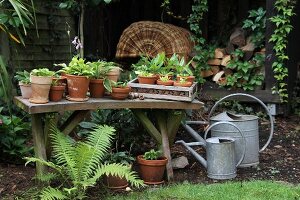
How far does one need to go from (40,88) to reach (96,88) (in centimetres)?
58

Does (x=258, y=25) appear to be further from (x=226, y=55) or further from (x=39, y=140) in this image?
(x=39, y=140)

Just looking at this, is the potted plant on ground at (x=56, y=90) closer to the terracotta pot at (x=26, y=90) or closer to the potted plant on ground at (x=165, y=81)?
the terracotta pot at (x=26, y=90)

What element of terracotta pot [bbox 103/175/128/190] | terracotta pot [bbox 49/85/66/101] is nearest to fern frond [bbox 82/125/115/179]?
terracotta pot [bbox 103/175/128/190]

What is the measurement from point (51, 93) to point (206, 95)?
363 cm

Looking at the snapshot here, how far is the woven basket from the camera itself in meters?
7.12

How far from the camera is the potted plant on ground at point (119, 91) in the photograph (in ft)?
14.0

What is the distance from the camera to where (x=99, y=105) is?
416 centimetres

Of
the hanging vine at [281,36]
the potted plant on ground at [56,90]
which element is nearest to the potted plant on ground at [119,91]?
the potted plant on ground at [56,90]

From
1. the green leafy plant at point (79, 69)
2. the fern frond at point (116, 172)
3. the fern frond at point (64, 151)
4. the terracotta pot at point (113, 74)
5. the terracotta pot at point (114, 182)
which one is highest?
the green leafy plant at point (79, 69)

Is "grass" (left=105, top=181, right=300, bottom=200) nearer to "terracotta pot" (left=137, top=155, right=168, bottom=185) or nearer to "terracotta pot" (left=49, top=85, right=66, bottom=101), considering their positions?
"terracotta pot" (left=137, top=155, right=168, bottom=185)

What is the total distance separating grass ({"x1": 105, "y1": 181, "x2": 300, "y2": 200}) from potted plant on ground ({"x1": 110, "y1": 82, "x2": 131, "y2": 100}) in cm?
87

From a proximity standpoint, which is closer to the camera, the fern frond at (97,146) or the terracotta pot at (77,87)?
the fern frond at (97,146)

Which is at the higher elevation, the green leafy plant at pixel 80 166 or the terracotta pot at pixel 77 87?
the terracotta pot at pixel 77 87

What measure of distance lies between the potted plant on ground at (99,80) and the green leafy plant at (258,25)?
327 centimetres
